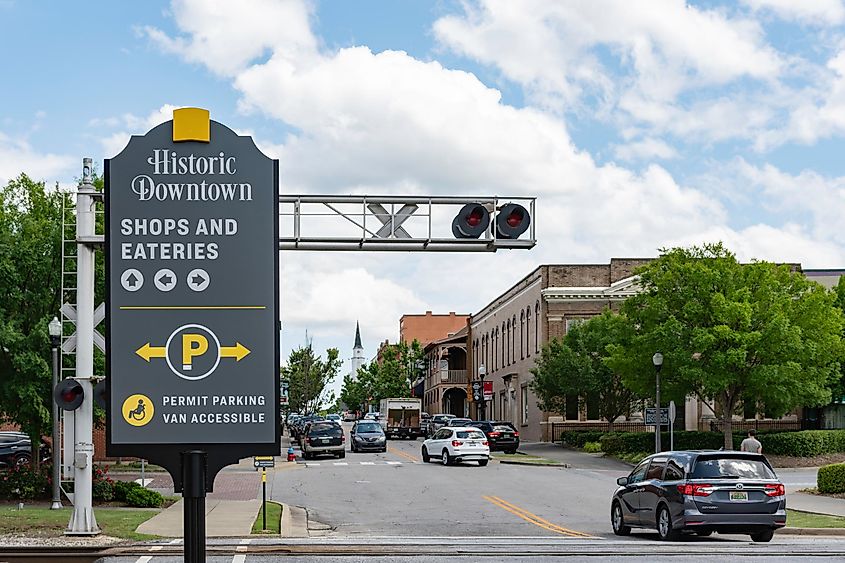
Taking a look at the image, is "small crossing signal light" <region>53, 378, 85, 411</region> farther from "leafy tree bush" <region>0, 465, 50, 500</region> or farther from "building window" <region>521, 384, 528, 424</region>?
"building window" <region>521, 384, 528, 424</region>

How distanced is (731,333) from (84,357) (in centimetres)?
2690

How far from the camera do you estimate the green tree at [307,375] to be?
366 ft

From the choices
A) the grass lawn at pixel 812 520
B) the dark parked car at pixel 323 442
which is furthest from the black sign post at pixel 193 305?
the dark parked car at pixel 323 442

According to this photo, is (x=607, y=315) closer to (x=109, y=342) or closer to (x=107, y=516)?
(x=107, y=516)

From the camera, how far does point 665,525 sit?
62.2 ft

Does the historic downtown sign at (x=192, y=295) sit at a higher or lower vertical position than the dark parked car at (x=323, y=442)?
higher

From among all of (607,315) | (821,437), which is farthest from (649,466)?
(607,315)

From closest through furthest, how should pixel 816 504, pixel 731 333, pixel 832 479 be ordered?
pixel 816 504 → pixel 832 479 → pixel 731 333

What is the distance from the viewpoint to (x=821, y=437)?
44344mm

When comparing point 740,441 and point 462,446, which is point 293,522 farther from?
point 740,441

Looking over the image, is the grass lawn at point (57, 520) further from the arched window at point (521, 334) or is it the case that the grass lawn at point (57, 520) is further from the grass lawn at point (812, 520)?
the arched window at point (521, 334)

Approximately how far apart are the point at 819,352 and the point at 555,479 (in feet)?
38.4

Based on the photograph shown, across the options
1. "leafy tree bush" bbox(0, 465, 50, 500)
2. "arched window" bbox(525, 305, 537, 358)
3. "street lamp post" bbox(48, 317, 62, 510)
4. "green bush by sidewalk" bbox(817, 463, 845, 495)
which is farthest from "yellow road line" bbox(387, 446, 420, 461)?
"street lamp post" bbox(48, 317, 62, 510)

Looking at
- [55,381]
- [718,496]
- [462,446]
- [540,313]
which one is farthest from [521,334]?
[718,496]
